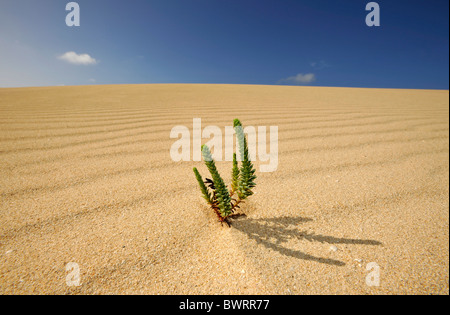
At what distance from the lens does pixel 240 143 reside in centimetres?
83

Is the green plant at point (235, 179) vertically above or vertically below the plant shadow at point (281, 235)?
above

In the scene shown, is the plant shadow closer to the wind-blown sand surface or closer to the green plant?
the wind-blown sand surface

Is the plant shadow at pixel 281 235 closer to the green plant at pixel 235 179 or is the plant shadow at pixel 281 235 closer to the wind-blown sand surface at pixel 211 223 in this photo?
the wind-blown sand surface at pixel 211 223

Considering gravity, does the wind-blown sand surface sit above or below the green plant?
below

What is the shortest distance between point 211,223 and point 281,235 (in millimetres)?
356

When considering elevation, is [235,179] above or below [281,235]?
above

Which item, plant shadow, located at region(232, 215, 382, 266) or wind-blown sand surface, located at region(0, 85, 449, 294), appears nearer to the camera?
wind-blown sand surface, located at region(0, 85, 449, 294)

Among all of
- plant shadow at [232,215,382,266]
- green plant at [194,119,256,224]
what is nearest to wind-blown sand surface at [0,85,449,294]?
plant shadow at [232,215,382,266]

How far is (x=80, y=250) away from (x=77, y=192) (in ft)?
1.78

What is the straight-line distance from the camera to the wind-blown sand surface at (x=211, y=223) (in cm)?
80

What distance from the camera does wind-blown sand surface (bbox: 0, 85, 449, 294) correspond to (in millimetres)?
803

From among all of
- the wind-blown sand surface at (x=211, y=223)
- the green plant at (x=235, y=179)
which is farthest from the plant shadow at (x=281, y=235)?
the green plant at (x=235, y=179)

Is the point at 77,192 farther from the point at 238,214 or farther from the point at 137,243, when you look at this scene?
the point at 238,214

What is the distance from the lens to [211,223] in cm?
108
